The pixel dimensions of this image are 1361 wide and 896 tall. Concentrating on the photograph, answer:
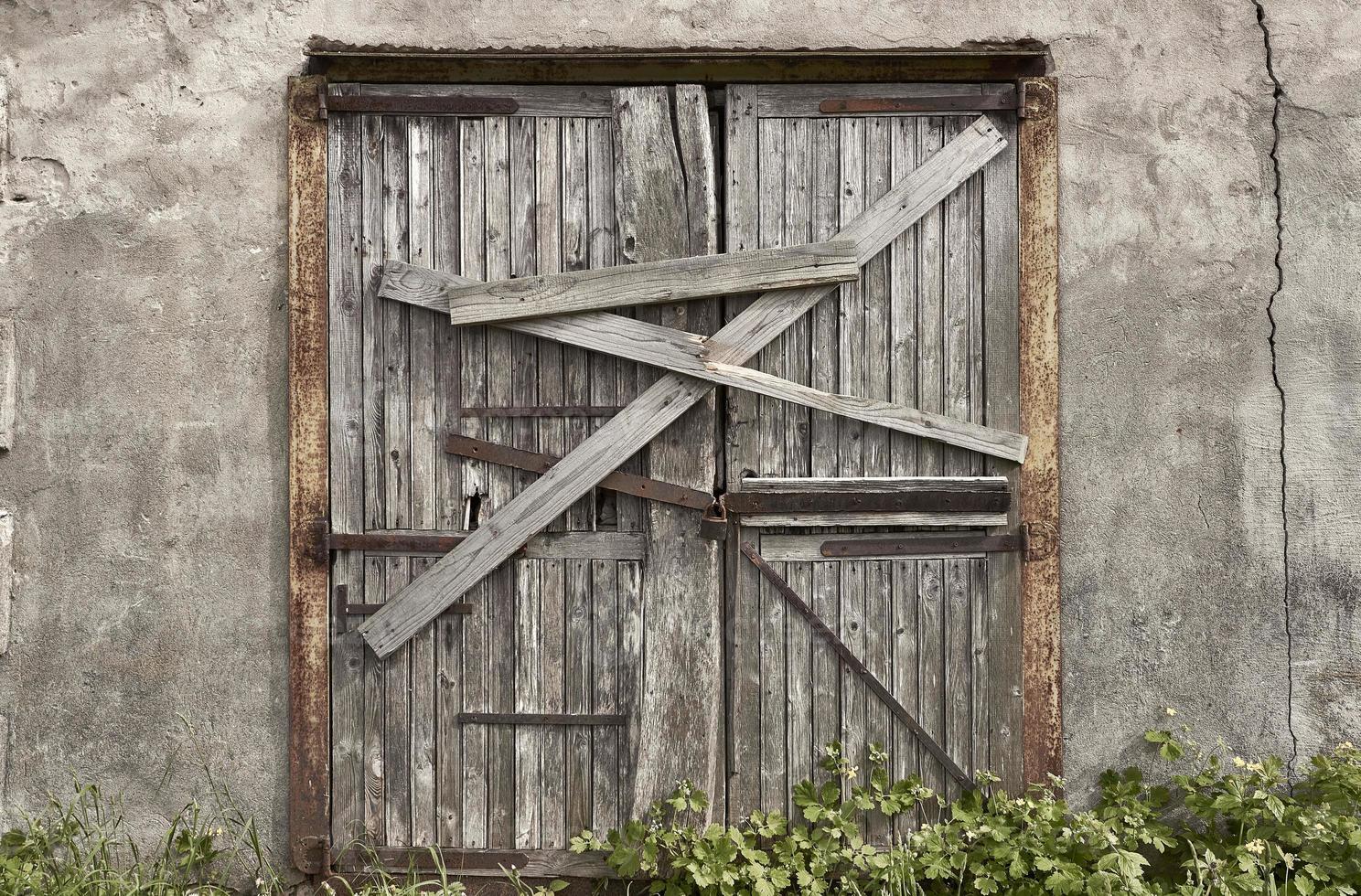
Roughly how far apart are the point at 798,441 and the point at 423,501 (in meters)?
1.24

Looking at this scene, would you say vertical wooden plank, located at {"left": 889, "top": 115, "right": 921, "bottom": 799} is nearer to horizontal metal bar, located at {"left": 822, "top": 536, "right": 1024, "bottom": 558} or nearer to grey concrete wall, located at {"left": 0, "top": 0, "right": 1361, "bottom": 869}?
horizontal metal bar, located at {"left": 822, "top": 536, "right": 1024, "bottom": 558}

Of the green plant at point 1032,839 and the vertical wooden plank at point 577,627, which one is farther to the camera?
the vertical wooden plank at point 577,627

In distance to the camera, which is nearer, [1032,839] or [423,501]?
[1032,839]

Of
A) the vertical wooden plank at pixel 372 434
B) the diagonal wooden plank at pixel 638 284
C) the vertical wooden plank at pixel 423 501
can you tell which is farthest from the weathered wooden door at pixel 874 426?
the vertical wooden plank at pixel 372 434

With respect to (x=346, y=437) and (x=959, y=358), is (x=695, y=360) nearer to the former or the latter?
(x=959, y=358)

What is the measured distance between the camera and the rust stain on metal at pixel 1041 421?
2.90m

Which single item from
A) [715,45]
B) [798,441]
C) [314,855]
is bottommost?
[314,855]

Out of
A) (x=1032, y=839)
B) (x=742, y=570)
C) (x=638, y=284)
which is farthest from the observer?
(x=742, y=570)

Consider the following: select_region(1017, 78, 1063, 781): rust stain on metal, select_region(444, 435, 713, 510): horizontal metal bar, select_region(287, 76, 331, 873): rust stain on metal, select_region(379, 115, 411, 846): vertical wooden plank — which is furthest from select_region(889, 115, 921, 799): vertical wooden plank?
select_region(287, 76, 331, 873): rust stain on metal

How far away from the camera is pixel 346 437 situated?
9.58ft

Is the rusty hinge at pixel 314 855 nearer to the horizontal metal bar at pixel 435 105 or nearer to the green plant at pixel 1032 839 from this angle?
the green plant at pixel 1032 839

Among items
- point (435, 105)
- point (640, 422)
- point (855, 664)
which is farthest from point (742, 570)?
point (435, 105)

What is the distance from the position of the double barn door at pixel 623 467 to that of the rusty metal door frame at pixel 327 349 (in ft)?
0.17

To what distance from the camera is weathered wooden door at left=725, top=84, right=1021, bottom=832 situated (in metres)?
2.93
